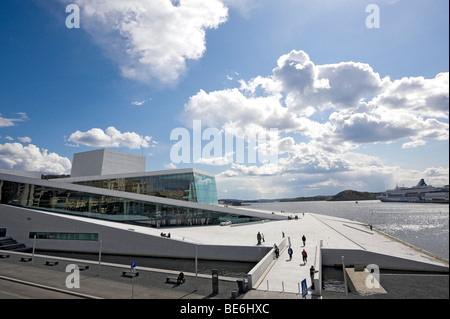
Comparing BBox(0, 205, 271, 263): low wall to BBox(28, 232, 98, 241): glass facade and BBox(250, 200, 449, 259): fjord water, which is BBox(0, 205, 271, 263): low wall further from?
BBox(250, 200, 449, 259): fjord water

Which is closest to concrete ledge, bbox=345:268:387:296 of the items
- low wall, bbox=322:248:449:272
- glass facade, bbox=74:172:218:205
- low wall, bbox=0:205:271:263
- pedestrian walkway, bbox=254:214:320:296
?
low wall, bbox=322:248:449:272

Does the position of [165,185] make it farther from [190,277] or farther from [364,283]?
[364,283]

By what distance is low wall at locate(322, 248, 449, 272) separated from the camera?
2167 centimetres

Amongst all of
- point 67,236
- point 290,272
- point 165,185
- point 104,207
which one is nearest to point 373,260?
point 290,272

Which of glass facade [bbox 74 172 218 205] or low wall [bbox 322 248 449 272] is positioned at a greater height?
glass facade [bbox 74 172 218 205]

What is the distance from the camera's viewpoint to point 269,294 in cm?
1438

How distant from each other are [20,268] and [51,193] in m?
20.7

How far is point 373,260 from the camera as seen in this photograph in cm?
2322

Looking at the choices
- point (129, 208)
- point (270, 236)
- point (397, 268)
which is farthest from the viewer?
point (129, 208)

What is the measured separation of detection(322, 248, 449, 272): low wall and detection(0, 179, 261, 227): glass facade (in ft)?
71.9

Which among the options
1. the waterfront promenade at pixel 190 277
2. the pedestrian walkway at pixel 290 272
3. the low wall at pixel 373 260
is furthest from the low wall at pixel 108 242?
the low wall at pixel 373 260

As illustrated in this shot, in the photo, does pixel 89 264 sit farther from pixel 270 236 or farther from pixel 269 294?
pixel 270 236

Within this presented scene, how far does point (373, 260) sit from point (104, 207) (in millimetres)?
38766
